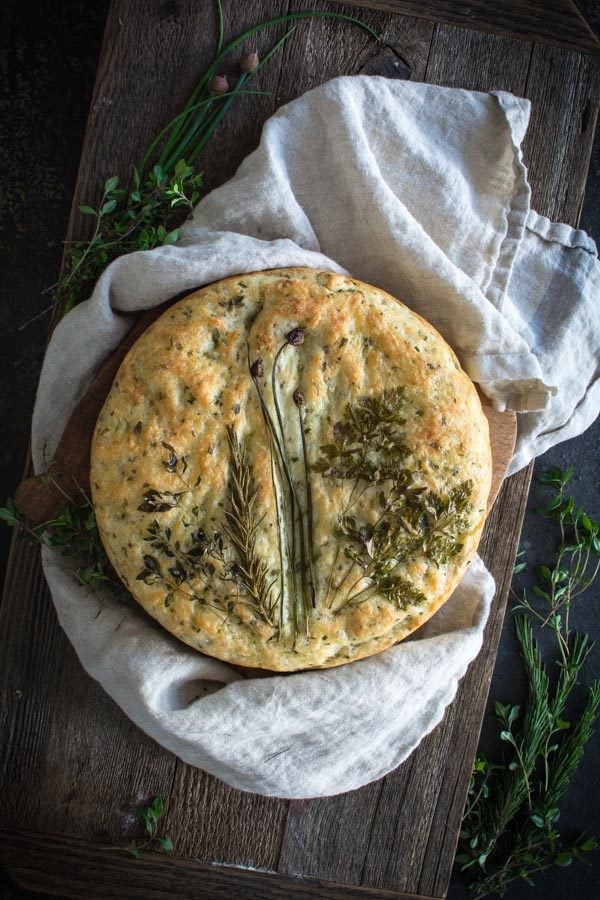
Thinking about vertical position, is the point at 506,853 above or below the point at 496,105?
below

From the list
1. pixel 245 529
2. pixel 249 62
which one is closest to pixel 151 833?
pixel 245 529

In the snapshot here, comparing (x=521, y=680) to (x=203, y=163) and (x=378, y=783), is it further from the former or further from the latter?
(x=203, y=163)

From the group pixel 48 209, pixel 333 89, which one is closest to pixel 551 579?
pixel 333 89

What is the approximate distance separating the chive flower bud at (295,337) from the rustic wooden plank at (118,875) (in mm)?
2019

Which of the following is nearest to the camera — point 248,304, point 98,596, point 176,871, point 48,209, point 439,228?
point 248,304

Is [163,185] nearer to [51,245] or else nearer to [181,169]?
[181,169]

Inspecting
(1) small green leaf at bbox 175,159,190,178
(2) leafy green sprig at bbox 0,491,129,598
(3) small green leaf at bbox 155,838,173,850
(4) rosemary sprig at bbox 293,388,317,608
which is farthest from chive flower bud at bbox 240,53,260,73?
(3) small green leaf at bbox 155,838,173,850

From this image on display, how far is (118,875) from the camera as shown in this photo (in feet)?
9.41

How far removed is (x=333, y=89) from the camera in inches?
101

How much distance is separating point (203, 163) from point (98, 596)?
1.56 metres

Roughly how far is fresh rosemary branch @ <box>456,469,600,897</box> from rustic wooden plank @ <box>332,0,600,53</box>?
1.70 metres

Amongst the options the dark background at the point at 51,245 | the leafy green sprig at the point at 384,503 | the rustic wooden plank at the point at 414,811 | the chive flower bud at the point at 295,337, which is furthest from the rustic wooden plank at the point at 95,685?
the leafy green sprig at the point at 384,503

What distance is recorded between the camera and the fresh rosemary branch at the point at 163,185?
2547 millimetres

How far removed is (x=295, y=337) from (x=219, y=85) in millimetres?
1121
